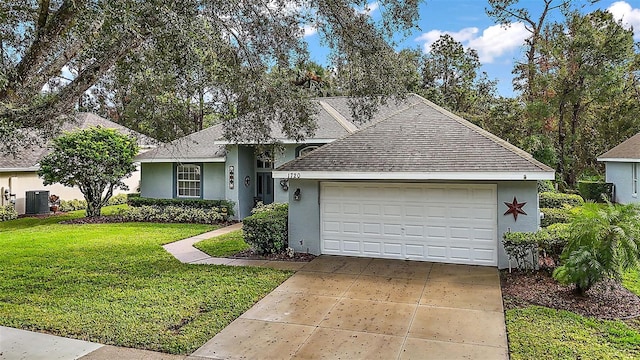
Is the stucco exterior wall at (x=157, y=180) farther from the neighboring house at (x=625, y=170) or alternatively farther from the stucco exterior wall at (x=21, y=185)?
the neighboring house at (x=625, y=170)

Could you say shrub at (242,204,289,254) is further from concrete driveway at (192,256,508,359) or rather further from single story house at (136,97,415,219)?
single story house at (136,97,415,219)

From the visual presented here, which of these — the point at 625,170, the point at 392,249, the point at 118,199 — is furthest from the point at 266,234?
the point at 625,170

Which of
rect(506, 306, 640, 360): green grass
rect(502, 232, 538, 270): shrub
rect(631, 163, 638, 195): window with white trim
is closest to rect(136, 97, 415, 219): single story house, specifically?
Result: rect(502, 232, 538, 270): shrub

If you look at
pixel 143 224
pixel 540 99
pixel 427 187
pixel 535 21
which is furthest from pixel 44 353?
pixel 535 21

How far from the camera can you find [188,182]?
18781 mm

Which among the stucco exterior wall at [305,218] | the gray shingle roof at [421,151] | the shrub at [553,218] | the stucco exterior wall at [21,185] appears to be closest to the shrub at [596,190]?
the shrub at [553,218]

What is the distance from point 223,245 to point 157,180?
7957 mm

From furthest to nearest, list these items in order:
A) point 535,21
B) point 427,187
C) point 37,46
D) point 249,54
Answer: point 535,21 < point 427,187 < point 249,54 < point 37,46

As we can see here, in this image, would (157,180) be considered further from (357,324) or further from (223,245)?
(357,324)

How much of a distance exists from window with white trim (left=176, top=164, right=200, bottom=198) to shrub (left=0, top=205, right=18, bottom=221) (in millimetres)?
7462

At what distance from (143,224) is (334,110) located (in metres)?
9.25

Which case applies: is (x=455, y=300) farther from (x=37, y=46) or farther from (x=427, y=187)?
(x=37, y=46)

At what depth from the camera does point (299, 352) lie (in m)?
5.58

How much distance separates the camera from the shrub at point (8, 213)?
18703mm
